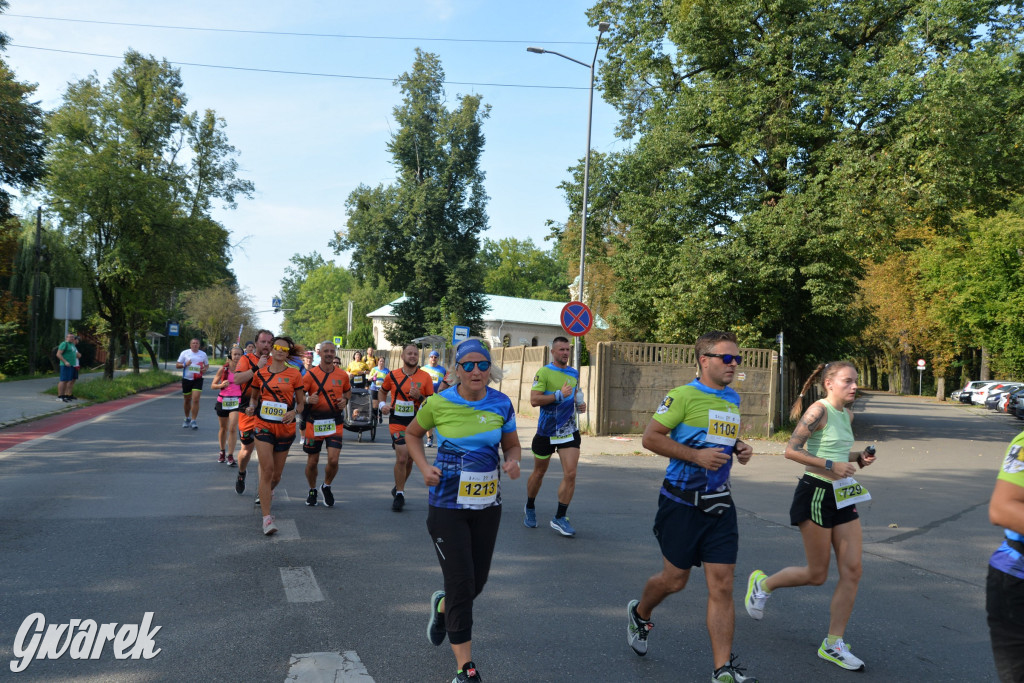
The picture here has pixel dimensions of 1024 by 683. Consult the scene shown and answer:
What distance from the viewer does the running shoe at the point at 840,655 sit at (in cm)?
456

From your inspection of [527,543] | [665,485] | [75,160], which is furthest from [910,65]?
[75,160]

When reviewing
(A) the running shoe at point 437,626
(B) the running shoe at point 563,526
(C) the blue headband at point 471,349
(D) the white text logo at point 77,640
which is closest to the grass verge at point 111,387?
(B) the running shoe at point 563,526

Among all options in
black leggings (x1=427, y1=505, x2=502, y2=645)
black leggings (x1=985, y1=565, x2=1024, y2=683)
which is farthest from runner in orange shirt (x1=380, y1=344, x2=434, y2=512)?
black leggings (x1=985, y1=565, x2=1024, y2=683)

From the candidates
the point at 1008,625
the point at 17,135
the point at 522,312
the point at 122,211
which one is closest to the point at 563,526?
the point at 1008,625

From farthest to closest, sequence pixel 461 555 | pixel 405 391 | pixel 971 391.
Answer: pixel 971 391 → pixel 405 391 → pixel 461 555

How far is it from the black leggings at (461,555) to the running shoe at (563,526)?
3.69m

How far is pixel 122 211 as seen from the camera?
30.6 metres

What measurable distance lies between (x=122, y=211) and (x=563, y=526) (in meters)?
27.9

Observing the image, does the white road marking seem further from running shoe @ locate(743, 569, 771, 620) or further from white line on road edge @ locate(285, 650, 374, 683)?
running shoe @ locate(743, 569, 771, 620)

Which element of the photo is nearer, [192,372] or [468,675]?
[468,675]

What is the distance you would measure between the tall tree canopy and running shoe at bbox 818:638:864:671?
1656cm

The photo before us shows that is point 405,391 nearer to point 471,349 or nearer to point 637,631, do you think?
point 471,349

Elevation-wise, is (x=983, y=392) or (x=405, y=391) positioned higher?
(x=405, y=391)

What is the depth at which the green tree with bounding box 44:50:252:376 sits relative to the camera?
Result: 29.9 meters
